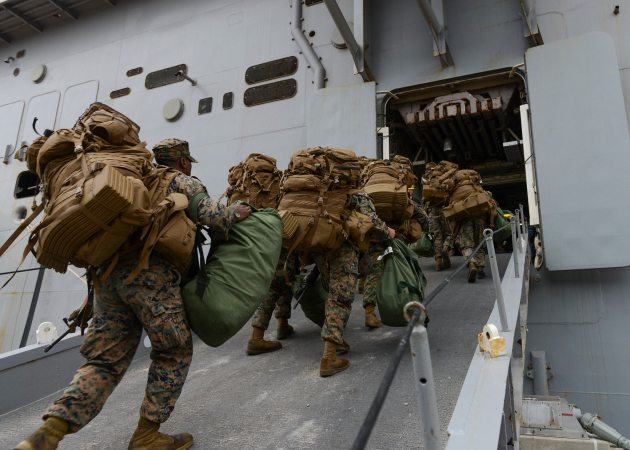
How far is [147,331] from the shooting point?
73.4 inches

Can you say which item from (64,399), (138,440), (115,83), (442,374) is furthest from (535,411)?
(115,83)

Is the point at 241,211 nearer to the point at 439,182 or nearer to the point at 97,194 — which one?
the point at 97,194

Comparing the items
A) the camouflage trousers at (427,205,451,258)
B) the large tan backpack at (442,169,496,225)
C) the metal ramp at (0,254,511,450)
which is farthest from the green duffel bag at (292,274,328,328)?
the camouflage trousers at (427,205,451,258)

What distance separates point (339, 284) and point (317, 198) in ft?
2.07

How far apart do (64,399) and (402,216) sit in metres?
3.19

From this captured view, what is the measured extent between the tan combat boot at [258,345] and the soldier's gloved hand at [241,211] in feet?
5.46

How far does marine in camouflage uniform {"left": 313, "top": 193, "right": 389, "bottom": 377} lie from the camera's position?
292 centimetres

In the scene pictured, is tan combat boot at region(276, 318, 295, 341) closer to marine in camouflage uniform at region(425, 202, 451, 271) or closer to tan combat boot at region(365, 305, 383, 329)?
tan combat boot at region(365, 305, 383, 329)

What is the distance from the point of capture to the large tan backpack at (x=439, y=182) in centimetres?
523

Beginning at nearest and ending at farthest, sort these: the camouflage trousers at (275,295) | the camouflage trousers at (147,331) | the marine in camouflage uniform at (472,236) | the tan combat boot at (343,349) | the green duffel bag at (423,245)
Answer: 1. the camouflage trousers at (147,331)
2. the tan combat boot at (343,349)
3. the camouflage trousers at (275,295)
4. the marine in camouflage uniform at (472,236)
5. the green duffel bag at (423,245)

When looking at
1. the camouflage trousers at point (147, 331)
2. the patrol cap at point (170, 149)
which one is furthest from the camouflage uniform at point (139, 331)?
the patrol cap at point (170, 149)

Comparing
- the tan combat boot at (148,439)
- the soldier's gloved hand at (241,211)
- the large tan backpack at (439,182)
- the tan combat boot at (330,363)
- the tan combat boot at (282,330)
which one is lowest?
the tan combat boot at (148,439)

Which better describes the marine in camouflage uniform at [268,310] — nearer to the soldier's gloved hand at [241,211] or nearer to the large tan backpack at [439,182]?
the soldier's gloved hand at [241,211]

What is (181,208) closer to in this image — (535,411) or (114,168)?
(114,168)
